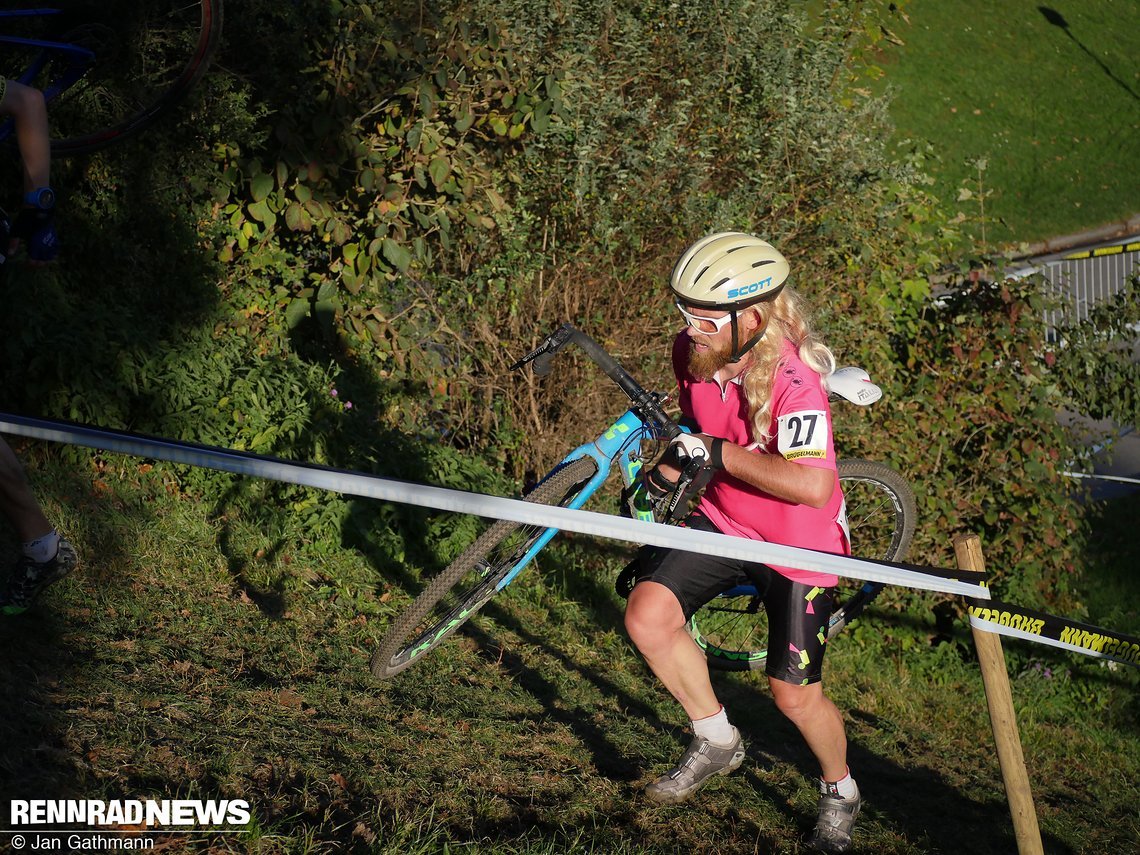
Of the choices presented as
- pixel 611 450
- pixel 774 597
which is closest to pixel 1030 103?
pixel 611 450

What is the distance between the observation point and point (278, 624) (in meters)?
4.94

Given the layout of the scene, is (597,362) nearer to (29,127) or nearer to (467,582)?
(467,582)

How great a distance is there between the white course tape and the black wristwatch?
1052 millimetres

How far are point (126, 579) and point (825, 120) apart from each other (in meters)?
5.70

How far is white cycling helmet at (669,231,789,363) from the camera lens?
A: 3.68m

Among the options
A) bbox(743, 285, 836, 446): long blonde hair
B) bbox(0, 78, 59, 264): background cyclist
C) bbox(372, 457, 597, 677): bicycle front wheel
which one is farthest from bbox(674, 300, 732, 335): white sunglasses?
bbox(0, 78, 59, 264): background cyclist

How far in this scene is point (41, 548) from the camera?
405 centimetres

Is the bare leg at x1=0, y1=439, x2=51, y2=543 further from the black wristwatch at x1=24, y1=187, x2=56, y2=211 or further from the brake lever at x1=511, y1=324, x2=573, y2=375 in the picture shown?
the brake lever at x1=511, y1=324, x2=573, y2=375

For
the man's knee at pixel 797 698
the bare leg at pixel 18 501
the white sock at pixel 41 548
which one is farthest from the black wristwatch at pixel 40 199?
the man's knee at pixel 797 698

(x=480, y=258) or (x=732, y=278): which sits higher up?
(x=732, y=278)

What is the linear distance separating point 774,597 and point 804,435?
0.64 metres

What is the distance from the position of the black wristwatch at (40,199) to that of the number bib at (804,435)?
280 cm

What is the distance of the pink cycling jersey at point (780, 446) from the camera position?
3.54m

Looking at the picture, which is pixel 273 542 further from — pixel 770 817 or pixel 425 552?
pixel 770 817
